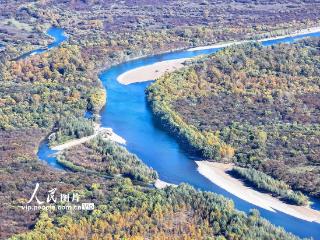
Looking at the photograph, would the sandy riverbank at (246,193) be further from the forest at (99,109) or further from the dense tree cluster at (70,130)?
the dense tree cluster at (70,130)

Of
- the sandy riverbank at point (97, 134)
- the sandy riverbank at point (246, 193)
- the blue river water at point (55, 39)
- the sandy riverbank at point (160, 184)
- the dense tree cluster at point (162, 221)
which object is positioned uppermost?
the dense tree cluster at point (162, 221)

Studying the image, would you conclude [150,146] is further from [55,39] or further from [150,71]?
[55,39]

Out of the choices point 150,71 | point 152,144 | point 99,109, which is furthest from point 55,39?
point 152,144

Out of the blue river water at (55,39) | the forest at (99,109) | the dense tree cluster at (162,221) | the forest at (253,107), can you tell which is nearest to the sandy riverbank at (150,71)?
the forest at (253,107)

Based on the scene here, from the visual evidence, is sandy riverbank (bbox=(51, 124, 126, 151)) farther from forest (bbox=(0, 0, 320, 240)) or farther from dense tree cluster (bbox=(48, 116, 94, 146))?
forest (bbox=(0, 0, 320, 240))

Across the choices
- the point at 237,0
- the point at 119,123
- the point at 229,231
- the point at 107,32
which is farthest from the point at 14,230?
the point at 237,0

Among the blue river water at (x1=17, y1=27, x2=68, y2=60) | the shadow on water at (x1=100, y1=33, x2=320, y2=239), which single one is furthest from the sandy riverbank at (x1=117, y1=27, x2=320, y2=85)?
the blue river water at (x1=17, y1=27, x2=68, y2=60)

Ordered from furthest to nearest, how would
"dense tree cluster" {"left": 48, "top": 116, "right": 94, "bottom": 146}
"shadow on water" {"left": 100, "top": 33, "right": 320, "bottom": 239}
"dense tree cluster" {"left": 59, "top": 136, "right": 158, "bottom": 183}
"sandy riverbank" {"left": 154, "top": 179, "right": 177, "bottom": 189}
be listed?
"dense tree cluster" {"left": 48, "top": 116, "right": 94, "bottom": 146}, "dense tree cluster" {"left": 59, "top": 136, "right": 158, "bottom": 183}, "sandy riverbank" {"left": 154, "top": 179, "right": 177, "bottom": 189}, "shadow on water" {"left": 100, "top": 33, "right": 320, "bottom": 239}
